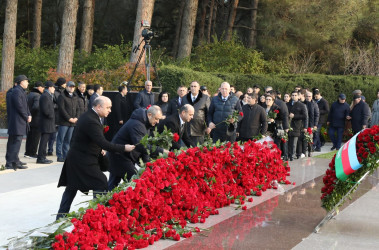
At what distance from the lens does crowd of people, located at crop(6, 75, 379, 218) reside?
26.0 feet

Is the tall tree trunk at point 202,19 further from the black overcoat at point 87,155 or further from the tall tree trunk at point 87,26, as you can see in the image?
the black overcoat at point 87,155

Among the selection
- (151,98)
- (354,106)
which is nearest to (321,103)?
(354,106)

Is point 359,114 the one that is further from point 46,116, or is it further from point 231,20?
point 231,20

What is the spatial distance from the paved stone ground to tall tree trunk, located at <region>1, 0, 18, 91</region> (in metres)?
15.1

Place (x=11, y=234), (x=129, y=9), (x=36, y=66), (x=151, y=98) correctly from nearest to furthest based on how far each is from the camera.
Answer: (x=11, y=234)
(x=151, y=98)
(x=36, y=66)
(x=129, y=9)

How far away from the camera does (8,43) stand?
1041 inches

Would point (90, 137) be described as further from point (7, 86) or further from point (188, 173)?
point (7, 86)

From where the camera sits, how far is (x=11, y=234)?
7656 millimetres

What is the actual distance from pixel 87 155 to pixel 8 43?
1994cm

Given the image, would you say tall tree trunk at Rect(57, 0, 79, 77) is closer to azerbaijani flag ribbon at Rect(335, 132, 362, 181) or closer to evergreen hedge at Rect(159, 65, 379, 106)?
evergreen hedge at Rect(159, 65, 379, 106)

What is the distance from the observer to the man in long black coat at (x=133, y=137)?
8.59 meters

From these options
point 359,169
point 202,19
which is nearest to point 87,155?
point 359,169

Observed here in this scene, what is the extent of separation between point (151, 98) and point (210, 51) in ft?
44.7

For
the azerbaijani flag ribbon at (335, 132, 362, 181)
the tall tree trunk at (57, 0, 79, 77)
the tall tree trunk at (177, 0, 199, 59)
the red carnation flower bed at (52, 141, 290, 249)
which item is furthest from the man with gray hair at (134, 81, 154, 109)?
the tall tree trunk at (177, 0, 199, 59)
